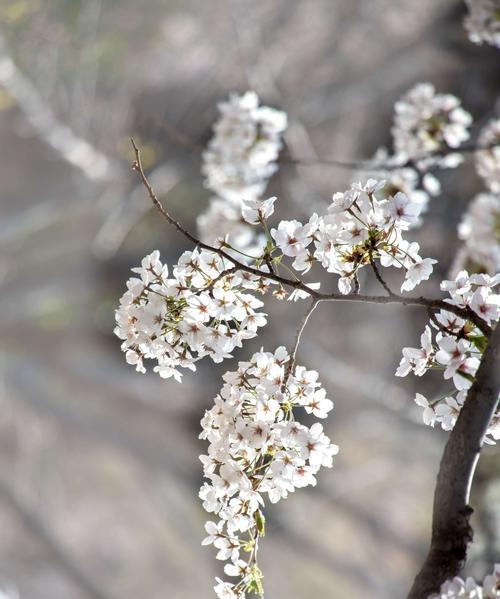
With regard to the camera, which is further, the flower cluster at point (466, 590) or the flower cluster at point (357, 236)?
the flower cluster at point (357, 236)

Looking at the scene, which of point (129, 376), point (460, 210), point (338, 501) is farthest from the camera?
point (338, 501)

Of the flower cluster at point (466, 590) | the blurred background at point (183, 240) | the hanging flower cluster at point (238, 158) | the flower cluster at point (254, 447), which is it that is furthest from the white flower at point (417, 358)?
the blurred background at point (183, 240)

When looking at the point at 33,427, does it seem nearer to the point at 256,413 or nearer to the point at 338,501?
the point at 338,501

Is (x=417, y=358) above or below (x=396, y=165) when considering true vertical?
below

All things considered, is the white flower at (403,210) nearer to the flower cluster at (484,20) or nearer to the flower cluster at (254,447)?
the flower cluster at (254,447)

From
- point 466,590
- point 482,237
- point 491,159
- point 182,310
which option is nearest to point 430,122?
point 491,159

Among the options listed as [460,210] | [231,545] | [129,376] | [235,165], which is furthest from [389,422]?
[231,545]

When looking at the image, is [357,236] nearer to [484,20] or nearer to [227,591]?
[227,591]
